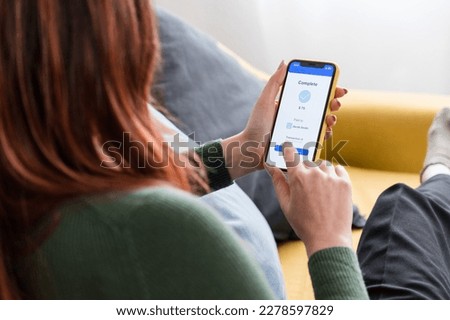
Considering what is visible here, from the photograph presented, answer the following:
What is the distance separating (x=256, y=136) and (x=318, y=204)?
0.88 ft

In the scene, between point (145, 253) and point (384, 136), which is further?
point (384, 136)

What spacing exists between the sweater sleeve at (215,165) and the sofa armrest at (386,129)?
0.56 m

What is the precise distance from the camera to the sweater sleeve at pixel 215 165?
3.24 ft

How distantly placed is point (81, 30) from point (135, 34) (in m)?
0.05

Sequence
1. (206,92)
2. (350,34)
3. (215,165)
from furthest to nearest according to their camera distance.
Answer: (350,34), (206,92), (215,165)

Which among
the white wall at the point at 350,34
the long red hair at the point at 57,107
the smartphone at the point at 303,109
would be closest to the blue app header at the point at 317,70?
the smartphone at the point at 303,109

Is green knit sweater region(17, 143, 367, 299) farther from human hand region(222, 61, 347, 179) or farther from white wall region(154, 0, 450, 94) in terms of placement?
white wall region(154, 0, 450, 94)

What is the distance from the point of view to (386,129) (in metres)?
1.52

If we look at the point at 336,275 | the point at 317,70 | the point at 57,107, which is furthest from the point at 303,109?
the point at 57,107

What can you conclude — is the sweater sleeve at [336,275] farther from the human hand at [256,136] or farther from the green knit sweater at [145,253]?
the human hand at [256,136]

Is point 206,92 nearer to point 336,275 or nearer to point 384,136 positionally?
point 384,136

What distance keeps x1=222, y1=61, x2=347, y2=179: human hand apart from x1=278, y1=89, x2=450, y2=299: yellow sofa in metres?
0.50

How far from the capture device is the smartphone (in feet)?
3.28
